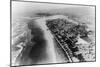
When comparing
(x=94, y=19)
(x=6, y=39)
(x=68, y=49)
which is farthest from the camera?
(x=94, y=19)

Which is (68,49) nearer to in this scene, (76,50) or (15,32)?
(76,50)

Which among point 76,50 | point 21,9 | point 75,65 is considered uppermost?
point 21,9

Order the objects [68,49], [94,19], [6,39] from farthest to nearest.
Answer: [94,19], [68,49], [6,39]

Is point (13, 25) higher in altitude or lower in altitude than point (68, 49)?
higher

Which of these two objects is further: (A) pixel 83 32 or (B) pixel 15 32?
(A) pixel 83 32
